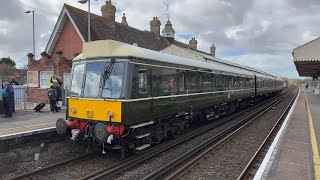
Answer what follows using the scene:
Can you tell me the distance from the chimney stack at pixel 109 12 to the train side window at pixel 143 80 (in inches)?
787

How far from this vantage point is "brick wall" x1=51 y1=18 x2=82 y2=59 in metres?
24.7

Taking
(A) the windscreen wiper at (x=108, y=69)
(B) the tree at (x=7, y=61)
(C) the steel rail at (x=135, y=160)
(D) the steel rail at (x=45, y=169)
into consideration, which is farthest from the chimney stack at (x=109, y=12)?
(B) the tree at (x=7, y=61)

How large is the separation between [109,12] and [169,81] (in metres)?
19.8

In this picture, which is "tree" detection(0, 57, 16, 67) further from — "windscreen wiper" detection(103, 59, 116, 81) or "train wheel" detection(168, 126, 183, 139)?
"windscreen wiper" detection(103, 59, 116, 81)


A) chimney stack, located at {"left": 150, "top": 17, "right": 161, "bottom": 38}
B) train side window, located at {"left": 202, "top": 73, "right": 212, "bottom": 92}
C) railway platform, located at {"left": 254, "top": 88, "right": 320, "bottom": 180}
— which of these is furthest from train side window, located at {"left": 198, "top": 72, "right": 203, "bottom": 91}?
chimney stack, located at {"left": 150, "top": 17, "right": 161, "bottom": 38}

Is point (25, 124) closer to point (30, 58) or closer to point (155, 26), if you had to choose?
point (30, 58)

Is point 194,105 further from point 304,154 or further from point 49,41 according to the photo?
point 49,41

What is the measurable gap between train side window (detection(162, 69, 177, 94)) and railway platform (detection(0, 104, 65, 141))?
141 inches

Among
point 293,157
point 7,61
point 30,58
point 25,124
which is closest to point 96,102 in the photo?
point 25,124

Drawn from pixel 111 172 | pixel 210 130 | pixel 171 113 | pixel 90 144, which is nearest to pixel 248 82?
pixel 210 130

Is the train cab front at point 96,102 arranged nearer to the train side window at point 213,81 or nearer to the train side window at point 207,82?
the train side window at point 207,82

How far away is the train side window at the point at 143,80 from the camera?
28.9 ft

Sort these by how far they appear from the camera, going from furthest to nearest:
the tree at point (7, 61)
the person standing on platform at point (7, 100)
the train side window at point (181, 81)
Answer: the tree at point (7, 61)
the person standing on platform at point (7, 100)
the train side window at point (181, 81)

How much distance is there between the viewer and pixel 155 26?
38.1m
